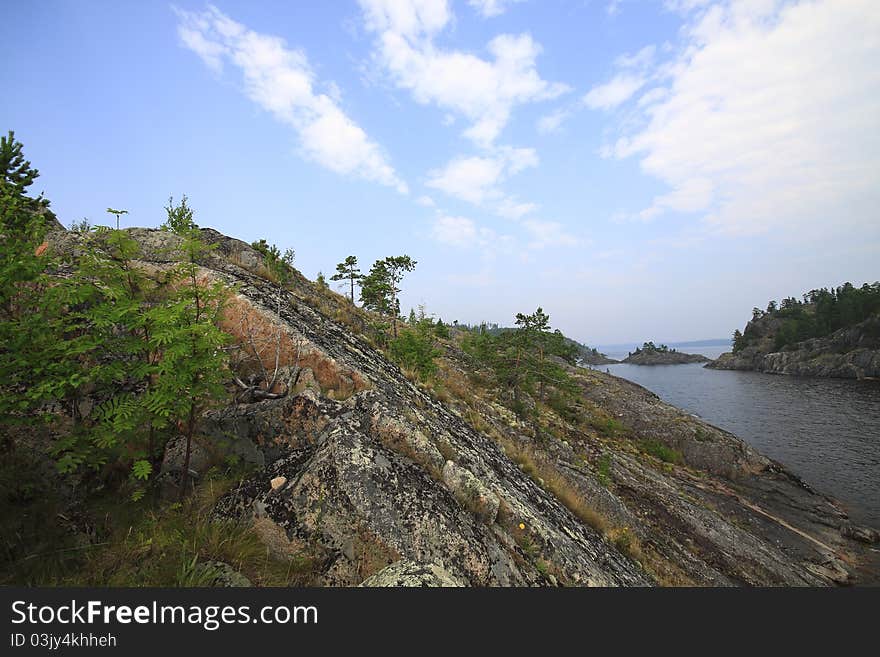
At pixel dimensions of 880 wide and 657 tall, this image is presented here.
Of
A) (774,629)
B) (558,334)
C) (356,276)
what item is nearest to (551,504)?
(774,629)

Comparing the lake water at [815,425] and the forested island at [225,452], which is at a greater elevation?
the forested island at [225,452]

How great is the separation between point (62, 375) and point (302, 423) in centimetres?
312

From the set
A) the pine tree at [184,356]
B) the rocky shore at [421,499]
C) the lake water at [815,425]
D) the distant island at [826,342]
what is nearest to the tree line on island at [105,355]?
the pine tree at [184,356]

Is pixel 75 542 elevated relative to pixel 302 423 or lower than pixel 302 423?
lower

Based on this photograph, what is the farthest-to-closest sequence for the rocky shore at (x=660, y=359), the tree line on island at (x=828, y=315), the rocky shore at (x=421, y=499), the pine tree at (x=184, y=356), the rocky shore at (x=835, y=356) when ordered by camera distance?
the rocky shore at (x=660, y=359) < the tree line on island at (x=828, y=315) < the rocky shore at (x=835, y=356) < the rocky shore at (x=421, y=499) < the pine tree at (x=184, y=356)

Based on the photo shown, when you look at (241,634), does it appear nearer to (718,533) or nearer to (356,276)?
(718,533)

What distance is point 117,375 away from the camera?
14.0ft

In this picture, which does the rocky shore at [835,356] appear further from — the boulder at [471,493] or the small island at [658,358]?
the boulder at [471,493]

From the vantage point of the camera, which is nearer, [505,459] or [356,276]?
[505,459]

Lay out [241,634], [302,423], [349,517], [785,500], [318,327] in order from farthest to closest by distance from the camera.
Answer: [785,500]
[318,327]
[302,423]
[349,517]
[241,634]

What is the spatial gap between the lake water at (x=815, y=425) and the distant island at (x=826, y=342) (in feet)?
33.0

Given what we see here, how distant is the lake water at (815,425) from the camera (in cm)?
2518

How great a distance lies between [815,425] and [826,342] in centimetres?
7756

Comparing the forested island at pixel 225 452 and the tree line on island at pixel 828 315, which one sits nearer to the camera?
the forested island at pixel 225 452
